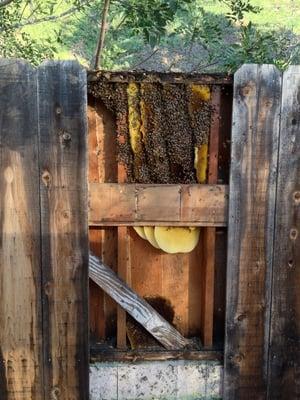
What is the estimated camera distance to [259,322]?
2756 millimetres

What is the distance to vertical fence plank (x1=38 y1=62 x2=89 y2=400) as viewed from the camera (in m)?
2.51

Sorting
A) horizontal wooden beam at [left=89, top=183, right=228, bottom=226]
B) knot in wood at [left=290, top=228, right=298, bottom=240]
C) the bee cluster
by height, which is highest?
the bee cluster

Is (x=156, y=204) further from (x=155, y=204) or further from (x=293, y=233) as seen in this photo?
(x=293, y=233)

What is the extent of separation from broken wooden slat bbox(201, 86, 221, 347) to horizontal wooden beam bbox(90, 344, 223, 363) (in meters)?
0.07

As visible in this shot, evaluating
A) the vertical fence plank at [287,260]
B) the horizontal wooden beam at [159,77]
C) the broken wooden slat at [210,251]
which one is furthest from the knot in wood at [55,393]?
the horizontal wooden beam at [159,77]

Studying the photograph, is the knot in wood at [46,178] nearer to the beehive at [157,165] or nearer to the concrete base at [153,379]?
the beehive at [157,165]

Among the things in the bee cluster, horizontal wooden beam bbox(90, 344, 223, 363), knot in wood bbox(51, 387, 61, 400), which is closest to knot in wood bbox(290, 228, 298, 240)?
the bee cluster

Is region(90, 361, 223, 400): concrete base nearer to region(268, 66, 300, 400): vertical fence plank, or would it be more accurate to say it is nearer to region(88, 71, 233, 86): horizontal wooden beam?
region(268, 66, 300, 400): vertical fence plank

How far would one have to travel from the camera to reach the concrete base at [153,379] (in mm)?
2773

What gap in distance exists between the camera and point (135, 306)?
275 cm

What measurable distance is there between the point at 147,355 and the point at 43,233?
2.78ft

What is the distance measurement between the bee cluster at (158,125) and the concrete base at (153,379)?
3.22ft

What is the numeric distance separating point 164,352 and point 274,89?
1.46m

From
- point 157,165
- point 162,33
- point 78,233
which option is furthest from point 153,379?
point 162,33
